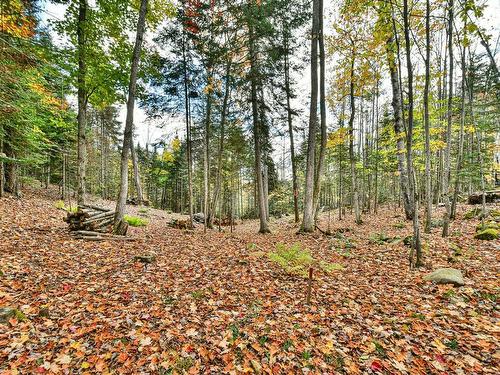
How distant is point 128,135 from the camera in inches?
336

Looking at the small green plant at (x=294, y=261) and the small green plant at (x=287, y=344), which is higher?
the small green plant at (x=294, y=261)

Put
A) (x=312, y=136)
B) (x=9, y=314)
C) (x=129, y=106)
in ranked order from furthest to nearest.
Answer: (x=312, y=136) → (x=129, y=106) → (x=9, y=314)

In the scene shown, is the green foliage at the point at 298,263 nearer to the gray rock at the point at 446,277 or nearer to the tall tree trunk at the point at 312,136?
the gray rock at the point at 446,277

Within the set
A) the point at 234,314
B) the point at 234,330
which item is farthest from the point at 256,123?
the point at 234,330

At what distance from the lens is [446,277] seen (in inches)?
204

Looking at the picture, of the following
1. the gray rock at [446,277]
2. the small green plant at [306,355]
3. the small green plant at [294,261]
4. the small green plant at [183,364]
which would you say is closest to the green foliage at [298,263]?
the small green plant at [294,261]

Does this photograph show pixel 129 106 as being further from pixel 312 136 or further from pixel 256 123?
pixel 312 136

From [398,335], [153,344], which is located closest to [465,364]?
[398,335]

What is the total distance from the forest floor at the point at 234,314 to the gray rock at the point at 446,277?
0.16 meters

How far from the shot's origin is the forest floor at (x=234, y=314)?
314 centimetres

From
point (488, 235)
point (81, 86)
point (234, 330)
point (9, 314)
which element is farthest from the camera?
point (81, 86)

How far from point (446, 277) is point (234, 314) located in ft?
15.1

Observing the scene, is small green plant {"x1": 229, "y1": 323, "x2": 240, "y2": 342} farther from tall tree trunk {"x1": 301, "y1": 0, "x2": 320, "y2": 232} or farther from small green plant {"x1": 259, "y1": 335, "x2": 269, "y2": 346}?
tall tree trunk {"x1": 301, "y1": 0, "x2": 320, "y2": 232}

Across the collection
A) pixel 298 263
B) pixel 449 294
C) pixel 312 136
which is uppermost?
pixel 312 136
